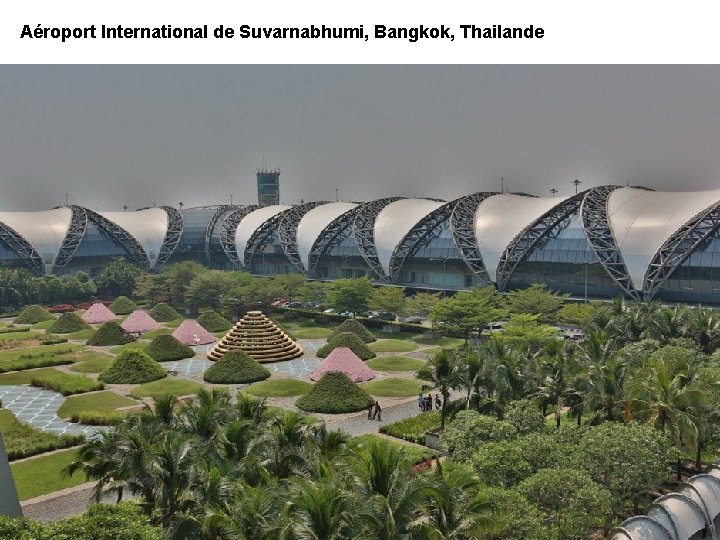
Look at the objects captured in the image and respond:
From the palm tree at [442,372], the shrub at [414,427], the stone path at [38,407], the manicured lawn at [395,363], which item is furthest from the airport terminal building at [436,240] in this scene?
the stone path at [38,407]

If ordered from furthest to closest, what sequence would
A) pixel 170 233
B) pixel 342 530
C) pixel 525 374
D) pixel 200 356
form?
1. pixel 170 233
2. pixel 200 356
3. pixel 525 374
4. pixel 342 530

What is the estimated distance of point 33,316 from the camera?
89.8 metres

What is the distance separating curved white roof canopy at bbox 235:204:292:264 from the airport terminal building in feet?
1.10

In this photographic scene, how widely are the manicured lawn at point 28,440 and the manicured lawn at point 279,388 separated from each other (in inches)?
571

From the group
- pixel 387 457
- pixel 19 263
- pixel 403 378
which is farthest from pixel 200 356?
pixel 19 263

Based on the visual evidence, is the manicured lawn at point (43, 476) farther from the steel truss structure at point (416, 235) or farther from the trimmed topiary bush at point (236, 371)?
the steel truss structure at point (416, 235)

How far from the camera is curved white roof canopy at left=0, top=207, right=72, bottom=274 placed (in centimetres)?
11219

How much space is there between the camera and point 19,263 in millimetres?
112250

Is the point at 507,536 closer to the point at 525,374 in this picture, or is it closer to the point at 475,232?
the point at 525,374

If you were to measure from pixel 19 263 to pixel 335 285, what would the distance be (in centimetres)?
5973

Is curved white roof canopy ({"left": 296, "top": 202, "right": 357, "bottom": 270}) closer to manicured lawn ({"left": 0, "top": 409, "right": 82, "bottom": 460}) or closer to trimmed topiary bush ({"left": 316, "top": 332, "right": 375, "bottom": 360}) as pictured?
trimmed topiary bush ({"left": 316, "top": 332, "right": 375, "bottom": 360})

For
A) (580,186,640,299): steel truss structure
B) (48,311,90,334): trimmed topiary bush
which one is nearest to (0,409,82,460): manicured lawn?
(48,311,90,334): trimmed topiary bush

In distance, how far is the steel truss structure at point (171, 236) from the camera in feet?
410

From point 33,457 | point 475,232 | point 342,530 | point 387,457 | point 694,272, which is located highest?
point 475,232
